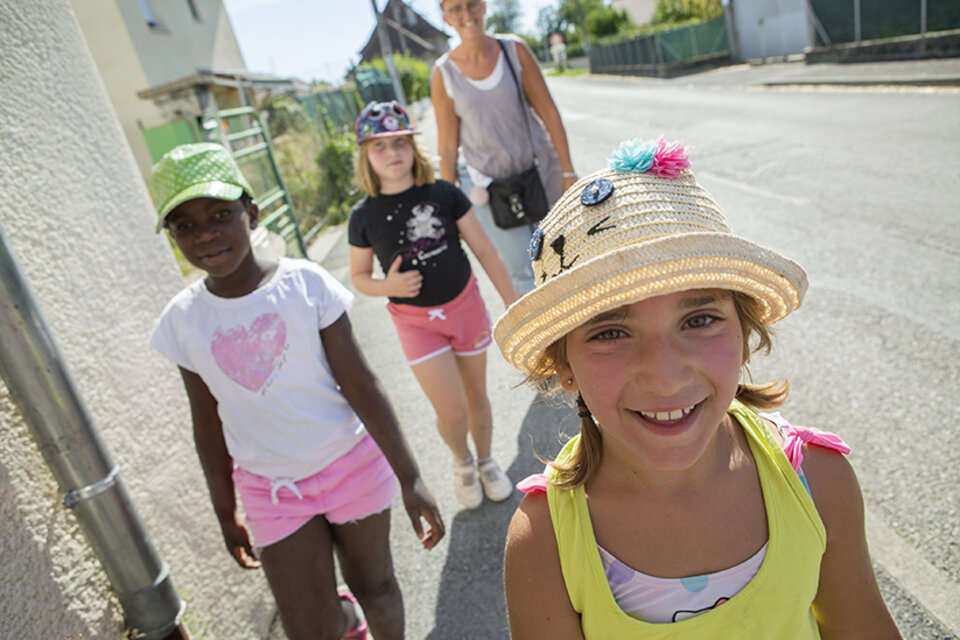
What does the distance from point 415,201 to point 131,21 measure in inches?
633

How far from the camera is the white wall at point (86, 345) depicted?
1879 millimetres

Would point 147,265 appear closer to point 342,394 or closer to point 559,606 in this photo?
point 342,394

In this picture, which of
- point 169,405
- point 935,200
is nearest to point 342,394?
point 169,405

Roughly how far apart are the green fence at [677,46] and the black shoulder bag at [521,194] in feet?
91.4

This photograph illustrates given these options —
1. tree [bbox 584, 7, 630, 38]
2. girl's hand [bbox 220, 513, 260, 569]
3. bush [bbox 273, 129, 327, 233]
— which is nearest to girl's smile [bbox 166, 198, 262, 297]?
girl's hand [bbox 220, 513, 260, 569]

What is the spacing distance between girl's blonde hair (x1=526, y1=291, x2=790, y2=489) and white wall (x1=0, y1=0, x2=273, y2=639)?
1483 millimetres

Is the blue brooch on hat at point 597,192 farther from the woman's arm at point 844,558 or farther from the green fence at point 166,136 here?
the green fence at point 166,136

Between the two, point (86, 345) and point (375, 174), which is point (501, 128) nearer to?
point (375, 174)

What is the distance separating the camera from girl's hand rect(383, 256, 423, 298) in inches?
117

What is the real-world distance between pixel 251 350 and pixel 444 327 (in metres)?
1.13

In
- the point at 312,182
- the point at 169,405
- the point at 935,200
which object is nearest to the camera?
the point at 169,405

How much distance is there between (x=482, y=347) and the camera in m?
3.18

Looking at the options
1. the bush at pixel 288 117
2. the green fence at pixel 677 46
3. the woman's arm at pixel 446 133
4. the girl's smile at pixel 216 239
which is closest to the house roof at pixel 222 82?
the bush at pixel 288 117

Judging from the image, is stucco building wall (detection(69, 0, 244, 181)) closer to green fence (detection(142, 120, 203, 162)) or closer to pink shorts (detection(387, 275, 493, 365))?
green fence (detection(142, 120, 203, 162))
